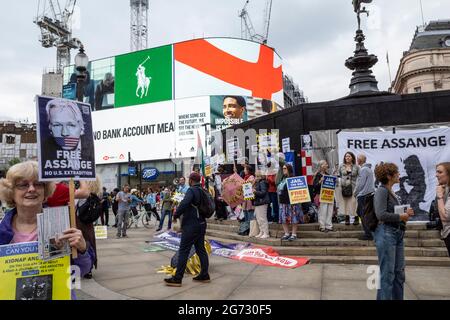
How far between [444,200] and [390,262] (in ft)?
3.16

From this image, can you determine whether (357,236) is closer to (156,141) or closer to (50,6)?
(156,141)

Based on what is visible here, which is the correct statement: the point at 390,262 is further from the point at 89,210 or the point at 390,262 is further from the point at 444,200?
the point at 89,210

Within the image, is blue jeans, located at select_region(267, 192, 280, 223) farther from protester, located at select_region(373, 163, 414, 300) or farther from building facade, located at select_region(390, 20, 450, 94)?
building facade, located at select_region(390, 20, 450, 94)

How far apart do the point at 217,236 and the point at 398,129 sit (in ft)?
18.4

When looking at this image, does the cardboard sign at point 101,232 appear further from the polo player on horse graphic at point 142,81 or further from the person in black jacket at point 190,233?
the polo player on horse graphic at point 142,81

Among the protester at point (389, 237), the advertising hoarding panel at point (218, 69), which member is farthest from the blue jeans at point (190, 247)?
the advertising hoarding panel at point (218, 69)

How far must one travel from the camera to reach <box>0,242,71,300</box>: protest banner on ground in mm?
2252

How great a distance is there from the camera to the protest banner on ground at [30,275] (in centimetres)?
225

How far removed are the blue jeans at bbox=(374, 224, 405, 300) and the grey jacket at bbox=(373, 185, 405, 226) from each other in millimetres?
127

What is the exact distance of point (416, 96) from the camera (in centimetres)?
898

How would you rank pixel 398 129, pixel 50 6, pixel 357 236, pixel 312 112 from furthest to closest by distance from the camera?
pixel 50 6
pixel 312 112
pixel 398 129
pixel 357 236

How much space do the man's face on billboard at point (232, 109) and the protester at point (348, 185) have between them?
3517 cm
